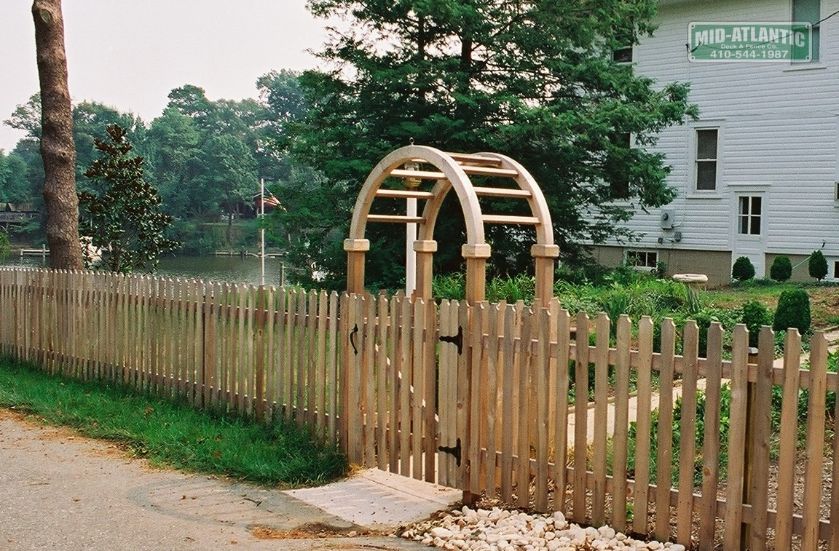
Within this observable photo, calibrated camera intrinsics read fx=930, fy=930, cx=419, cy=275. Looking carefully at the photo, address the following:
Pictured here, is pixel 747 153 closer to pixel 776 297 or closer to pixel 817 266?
pixel 817 266

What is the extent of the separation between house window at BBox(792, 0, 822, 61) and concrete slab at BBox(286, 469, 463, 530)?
2137cm

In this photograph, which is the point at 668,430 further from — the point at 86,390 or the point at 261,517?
the point at 86,390

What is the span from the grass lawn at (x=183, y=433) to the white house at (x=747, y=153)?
19517 millimetres

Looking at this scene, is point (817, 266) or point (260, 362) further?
point (817, 266)

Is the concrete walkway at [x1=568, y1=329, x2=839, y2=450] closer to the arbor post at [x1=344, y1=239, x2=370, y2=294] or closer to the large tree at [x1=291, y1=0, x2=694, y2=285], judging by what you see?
the arbor post at [x1=344, y1=239, x2=370, y2=294]

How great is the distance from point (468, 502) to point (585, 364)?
1466 mm

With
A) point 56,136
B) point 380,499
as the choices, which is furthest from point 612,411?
point 56,136

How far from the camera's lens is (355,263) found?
8602mm

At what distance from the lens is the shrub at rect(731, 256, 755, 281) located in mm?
24281

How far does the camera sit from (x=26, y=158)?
417 ft

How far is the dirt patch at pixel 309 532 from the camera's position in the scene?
598 cm

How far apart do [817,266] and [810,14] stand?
279 inches

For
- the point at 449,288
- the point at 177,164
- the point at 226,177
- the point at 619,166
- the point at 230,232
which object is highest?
the point at 177,164

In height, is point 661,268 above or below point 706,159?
below
